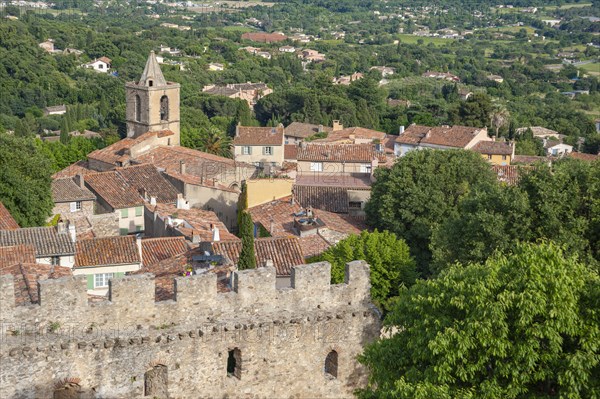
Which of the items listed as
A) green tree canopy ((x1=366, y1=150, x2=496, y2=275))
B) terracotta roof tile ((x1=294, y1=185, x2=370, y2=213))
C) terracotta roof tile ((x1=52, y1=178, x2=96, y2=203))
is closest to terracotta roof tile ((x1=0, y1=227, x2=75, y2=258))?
terracotta roof tile ((x1=52, y1=178, x2=96, y2=203))

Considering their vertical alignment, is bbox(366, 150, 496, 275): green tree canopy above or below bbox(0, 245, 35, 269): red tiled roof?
below

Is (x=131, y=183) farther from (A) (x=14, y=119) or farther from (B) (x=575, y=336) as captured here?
(A) (x=14, y=119)

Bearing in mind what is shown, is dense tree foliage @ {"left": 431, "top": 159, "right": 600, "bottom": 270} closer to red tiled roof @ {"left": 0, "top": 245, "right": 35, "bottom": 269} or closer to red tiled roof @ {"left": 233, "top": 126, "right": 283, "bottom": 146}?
red tiled roof @ {"left": 0, "top": 245, "right": 35, "bottom": 269}

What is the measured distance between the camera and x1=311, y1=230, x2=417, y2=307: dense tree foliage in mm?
26119

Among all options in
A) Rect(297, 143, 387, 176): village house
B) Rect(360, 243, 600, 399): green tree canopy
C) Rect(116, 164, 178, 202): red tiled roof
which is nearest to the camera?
Rect(360, 243, 600, 399): green tree canopy

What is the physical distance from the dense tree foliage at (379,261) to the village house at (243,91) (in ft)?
280

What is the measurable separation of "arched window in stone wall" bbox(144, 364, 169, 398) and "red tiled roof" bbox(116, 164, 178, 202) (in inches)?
978

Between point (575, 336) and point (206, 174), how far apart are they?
3462 centimetres

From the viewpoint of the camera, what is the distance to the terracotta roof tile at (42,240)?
92.2ft

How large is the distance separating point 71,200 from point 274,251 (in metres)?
15.1

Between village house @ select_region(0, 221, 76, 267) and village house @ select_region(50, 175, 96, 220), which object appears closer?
village house @ select_region(0, 221, 76, 267)

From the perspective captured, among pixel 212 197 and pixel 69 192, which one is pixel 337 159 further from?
pixel 69 192

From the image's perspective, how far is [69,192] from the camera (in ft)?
132

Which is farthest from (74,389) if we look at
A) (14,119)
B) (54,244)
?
(14,119)
